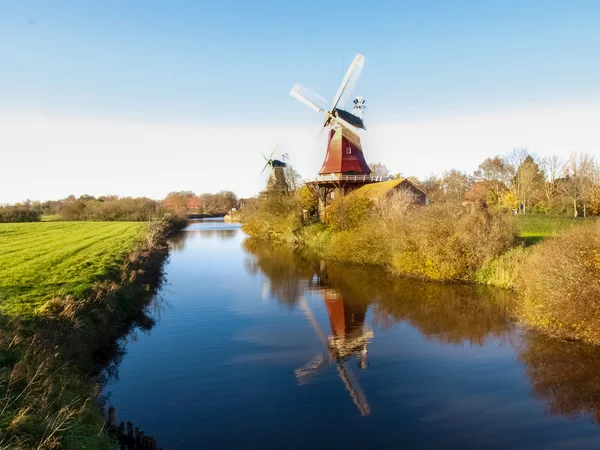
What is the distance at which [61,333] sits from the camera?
413 inches

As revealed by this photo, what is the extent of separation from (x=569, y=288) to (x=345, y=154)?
102 ft

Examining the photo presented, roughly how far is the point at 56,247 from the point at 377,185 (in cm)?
2548

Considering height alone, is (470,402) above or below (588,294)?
below

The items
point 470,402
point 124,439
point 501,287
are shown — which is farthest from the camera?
point 501,287

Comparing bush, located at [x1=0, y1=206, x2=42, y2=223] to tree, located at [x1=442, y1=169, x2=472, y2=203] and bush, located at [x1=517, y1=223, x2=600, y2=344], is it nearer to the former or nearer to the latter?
tree, located at [x1=442, y1=169, x2=472, y2=203]

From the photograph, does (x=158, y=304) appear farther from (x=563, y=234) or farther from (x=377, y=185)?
(x=377, y=185)

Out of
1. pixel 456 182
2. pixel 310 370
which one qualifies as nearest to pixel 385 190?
pixel 310 370

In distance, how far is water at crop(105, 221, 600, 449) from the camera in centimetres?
877

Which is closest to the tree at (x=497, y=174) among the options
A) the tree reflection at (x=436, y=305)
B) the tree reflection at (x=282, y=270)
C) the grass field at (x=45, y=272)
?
the tree reflection at (x=282, y=270)

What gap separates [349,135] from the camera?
139 feet

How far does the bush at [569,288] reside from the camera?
12.4 meters

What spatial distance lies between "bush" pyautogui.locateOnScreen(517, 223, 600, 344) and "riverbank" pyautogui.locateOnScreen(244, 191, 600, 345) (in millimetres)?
25

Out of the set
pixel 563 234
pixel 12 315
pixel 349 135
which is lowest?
pixel 12 315

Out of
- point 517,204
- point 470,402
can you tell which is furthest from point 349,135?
point 470,402
